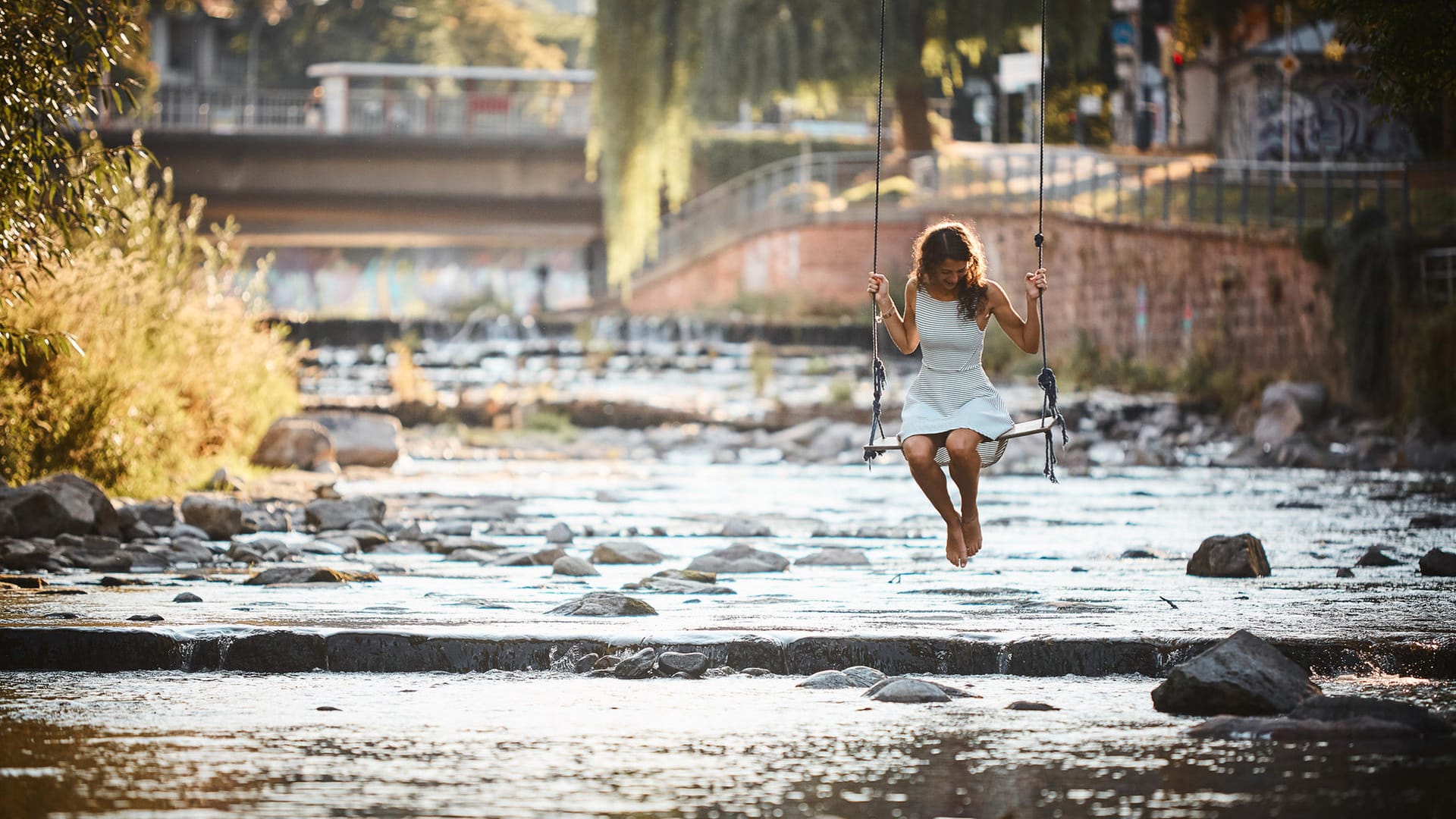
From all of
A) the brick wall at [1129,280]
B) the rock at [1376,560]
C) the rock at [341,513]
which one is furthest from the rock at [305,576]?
the brick wall at [1129,280]

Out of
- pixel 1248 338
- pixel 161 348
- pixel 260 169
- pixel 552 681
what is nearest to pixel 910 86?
pixel 1248 338

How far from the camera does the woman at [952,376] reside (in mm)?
8461

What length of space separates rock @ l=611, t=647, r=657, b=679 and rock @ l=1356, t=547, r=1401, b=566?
16.6ft

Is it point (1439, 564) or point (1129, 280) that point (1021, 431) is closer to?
point (1439, 564)

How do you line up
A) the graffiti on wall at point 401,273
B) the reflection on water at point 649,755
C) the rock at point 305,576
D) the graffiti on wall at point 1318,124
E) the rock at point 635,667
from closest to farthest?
1. the reflection on water at point 649,755
2. the rock at point 635,667
3. the rock at point 305,576
4. the graffiti on wall at point 1318,124
5. the graffiti on wall at point 401,273

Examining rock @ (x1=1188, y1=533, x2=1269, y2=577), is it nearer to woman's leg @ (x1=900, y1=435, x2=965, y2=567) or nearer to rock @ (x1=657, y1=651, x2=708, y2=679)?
woman's leg @ (x1=900, y1=435, x2=965, y2=567)

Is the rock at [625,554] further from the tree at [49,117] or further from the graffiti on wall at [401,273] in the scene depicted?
the graffiti on wall at [401,273]

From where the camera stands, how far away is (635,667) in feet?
21.7

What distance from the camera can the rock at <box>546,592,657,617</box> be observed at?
25.8 ft

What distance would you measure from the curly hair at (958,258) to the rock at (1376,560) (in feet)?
9.97

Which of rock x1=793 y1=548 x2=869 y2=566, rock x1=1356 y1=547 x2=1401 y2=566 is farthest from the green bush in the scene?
rock x1=1356 y1=547 x2=1401 y2=566

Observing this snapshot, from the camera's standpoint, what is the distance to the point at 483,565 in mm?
10422

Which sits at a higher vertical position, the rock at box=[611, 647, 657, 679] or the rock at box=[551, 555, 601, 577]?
the rock at box=[551, 555, 601, 577]

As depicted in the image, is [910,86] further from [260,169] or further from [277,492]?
[277,492]
